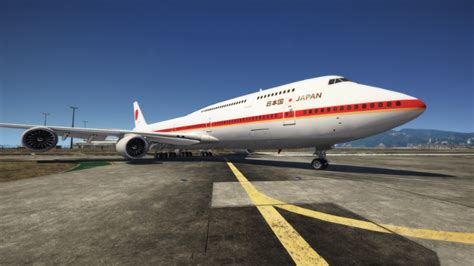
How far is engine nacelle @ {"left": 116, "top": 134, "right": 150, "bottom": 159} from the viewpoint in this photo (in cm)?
1634

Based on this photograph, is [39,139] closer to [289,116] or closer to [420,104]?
[289,116]

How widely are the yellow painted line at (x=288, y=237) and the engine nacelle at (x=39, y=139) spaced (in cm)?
1865

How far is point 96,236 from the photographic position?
3.52 metres

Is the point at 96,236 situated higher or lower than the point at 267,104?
lower

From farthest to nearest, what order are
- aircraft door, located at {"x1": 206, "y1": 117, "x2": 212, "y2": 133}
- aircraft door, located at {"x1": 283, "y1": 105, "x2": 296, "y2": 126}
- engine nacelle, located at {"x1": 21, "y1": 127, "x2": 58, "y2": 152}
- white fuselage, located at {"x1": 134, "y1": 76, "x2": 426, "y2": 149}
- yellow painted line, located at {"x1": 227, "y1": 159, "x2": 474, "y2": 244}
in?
aircraft door, located at {"x1": 206, "y1": 117, "x2": 212, "y2": 133}
engine nacelle, located at {"x1": 21, "y1": 127, "x2": 58, "y2": 152}
aircraft door, located at {"x1": 283, "y1": 105, "x2": 296, "y2": 126}
white fuselage, located at {"x1": 134, "y1": 76, "x2": 426, "y2": 149}
yellow painted line, located at {"x1": 227, "y1": 159, "x2": 474, "y2": 244}

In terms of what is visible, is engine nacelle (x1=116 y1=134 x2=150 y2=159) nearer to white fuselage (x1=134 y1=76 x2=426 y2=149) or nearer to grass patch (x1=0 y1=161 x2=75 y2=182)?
grass patch (x1=0 y1=161 x2=75 y2=182)

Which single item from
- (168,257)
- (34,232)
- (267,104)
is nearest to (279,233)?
(168,257)

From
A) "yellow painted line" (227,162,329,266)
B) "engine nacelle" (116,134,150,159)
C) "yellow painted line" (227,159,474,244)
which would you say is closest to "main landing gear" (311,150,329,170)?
"yellow painted line" (227,162,329,266)

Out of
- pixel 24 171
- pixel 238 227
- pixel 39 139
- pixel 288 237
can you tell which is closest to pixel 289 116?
pixel 238 227

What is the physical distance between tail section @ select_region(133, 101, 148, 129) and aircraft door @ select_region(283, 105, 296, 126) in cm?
2889

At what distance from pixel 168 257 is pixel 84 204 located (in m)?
3.95

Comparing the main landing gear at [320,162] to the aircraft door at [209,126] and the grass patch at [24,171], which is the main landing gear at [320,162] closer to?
the aircraft door at [209,126]

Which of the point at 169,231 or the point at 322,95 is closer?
the point at 169,231

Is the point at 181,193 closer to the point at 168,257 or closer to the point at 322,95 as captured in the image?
the point at 168,257
